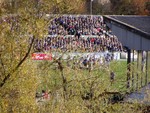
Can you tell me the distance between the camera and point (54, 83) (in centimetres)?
A: 564

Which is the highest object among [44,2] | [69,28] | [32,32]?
[44,2]

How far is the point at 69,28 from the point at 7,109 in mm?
18130

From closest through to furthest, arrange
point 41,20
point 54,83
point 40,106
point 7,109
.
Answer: point 41,20 → point 7,109 → point 40,106 → point 54,83

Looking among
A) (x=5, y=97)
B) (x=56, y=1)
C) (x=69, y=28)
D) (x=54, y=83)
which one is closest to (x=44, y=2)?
(x=56, y=1)

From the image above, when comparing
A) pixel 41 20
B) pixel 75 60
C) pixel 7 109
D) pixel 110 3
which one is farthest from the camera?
pixel 110 3

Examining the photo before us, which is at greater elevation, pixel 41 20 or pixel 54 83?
pixel 41 20

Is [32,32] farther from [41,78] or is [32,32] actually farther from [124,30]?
[124,30]

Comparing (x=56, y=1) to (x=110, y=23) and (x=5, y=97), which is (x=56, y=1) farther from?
(x=110, y=23)

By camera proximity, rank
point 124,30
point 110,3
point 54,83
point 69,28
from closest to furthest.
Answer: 1. point 54,83
2. point 124,30
3. point 69,28
4. point 110,3

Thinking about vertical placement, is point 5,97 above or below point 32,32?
below

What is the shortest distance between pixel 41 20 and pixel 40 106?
42.7 inches

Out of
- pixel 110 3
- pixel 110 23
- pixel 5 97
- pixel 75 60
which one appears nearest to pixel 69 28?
pixel 110 23

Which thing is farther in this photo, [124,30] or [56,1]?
[124,30]

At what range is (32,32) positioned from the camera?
455cm
